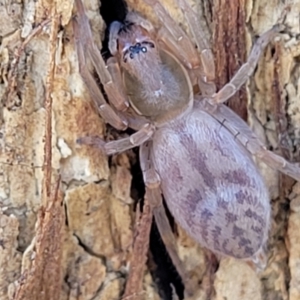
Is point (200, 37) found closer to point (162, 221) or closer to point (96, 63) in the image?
point (96, 63)

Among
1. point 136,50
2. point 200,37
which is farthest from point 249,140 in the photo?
point 136,50

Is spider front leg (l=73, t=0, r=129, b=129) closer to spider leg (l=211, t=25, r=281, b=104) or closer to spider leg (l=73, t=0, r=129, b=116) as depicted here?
spider leg (l=73, t=0, r=129, b=116)

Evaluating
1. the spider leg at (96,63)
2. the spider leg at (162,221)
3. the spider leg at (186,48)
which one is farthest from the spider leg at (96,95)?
the spider leg at (186,48)

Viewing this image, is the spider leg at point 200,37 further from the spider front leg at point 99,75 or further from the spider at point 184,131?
the spider front leg at point 99,75

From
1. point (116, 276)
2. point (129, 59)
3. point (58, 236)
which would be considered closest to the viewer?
point (58, 236)

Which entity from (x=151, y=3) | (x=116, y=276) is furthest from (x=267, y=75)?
(x=116, y=276)

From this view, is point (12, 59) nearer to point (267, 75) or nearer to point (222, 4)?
point (222, 4)
